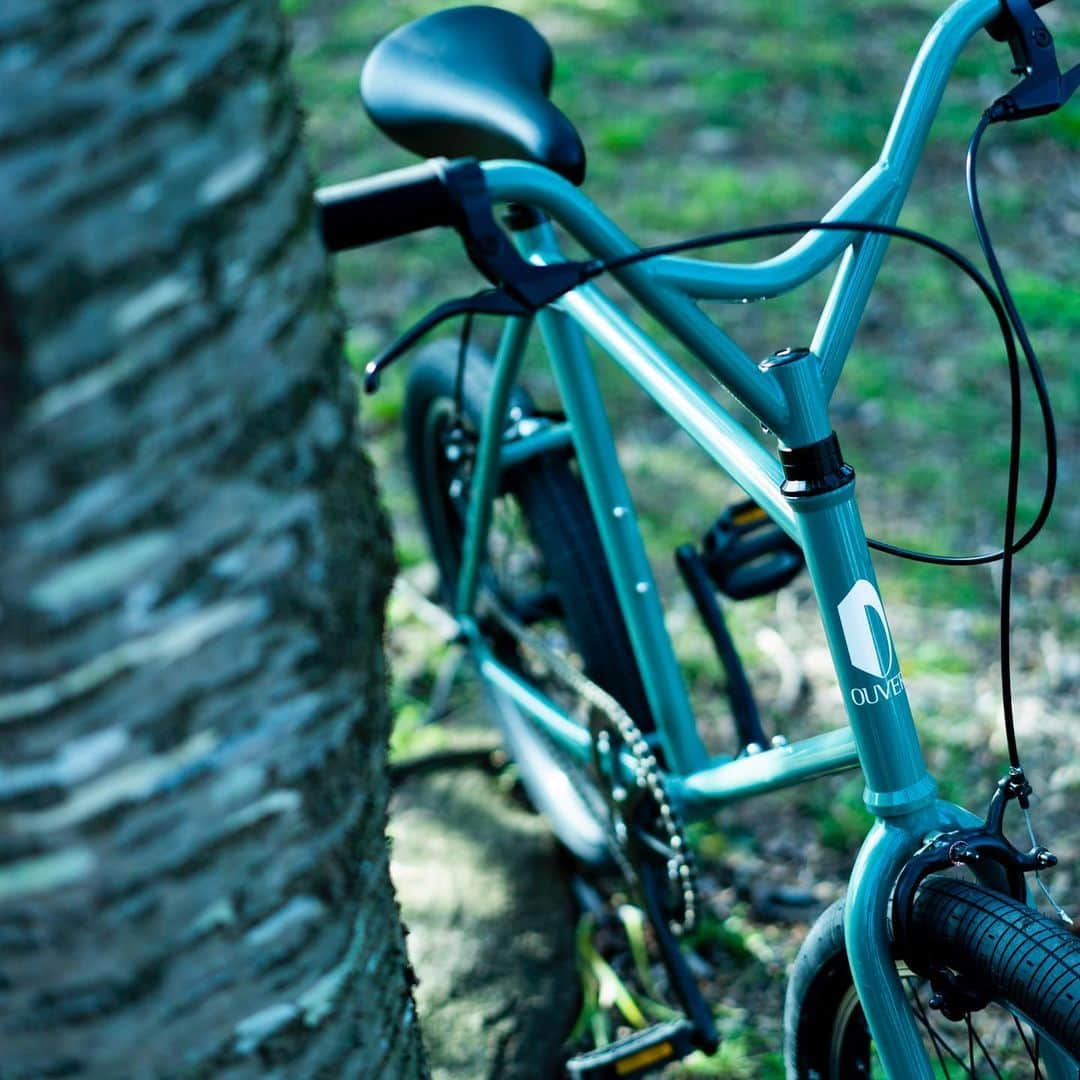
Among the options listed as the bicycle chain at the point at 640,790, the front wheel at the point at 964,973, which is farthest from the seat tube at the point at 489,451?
the front wheel at the point at 964,973

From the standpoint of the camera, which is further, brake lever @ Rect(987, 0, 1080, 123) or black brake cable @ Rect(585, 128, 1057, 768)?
brake lever @ Rect(987, 0, 1080, 123)

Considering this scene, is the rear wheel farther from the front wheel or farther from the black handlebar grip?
the black handlebar grip

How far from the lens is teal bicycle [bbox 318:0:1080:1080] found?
49.4 inches

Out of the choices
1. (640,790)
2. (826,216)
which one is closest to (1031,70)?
(826,216)

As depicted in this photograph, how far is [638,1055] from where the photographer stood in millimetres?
2062

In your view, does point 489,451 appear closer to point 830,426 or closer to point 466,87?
point 466,87

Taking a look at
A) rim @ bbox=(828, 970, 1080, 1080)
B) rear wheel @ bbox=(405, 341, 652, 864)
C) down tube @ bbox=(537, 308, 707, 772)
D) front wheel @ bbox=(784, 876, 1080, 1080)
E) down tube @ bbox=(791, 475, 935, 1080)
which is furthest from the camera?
rear wheel @ bbox=(405, 341, 652, 864)

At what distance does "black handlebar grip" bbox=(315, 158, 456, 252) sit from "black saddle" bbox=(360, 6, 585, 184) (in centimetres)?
55

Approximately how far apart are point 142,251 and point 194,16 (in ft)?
0.52

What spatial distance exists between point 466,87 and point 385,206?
0.84 metres

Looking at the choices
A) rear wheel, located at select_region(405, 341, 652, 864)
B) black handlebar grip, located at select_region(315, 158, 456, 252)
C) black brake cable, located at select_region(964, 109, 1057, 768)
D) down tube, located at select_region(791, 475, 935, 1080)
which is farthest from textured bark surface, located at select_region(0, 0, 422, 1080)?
rear wheel, located at select_region(405, 341, 652, 864)

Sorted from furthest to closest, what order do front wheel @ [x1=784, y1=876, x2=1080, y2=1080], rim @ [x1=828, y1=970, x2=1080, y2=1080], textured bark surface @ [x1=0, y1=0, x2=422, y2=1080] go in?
rim @ [x1=828, y1=970, x2=1080, y2=1080]
front wheel @ [x1=784, y1=876, x2=1080, y2=1080]
textured bark surface @ [x1=0, y1=0, x2=422, y2=1080]

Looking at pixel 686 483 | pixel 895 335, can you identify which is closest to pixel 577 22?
pixel 895 335

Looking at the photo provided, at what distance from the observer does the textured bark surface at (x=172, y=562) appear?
0.82 metres
